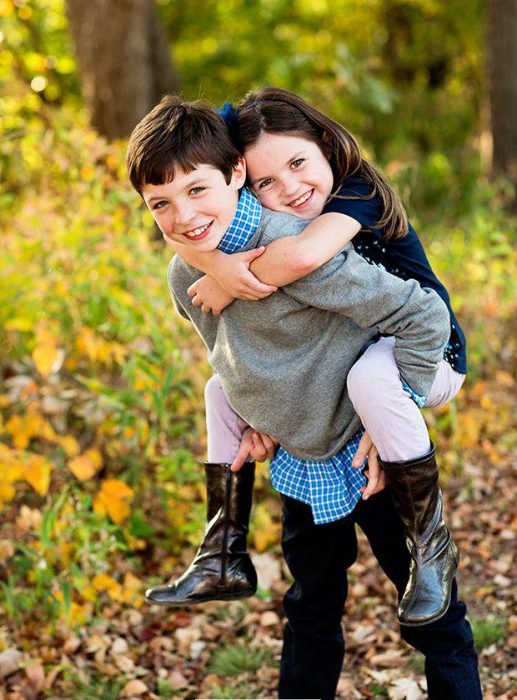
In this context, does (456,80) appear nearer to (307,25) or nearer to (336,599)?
(307,25)

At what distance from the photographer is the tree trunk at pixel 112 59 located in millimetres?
6547

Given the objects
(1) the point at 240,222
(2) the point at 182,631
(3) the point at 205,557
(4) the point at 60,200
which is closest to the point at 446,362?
(1) the point at 240,222

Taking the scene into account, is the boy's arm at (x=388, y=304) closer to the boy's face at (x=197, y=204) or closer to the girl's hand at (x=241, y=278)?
the girl's hand at (x=241, y=278)

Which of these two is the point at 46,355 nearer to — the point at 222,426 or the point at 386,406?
the point at 222,426

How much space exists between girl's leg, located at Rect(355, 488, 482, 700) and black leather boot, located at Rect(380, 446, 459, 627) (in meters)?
0.11

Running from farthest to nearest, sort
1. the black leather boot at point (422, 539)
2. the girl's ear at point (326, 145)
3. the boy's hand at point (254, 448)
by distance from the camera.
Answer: the boy's hand at point (254, 448) → the girl's ear at point (326, 145) → the black leather boot at point (422, 539)

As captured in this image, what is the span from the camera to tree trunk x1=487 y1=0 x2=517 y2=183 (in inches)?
307

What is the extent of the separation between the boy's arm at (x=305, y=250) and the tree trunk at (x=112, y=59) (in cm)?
492

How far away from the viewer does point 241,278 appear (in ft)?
6.77

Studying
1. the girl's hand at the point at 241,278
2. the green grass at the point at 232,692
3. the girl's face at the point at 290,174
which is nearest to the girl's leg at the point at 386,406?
the girl's hand at the point at 241,278

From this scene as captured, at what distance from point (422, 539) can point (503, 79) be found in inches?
266

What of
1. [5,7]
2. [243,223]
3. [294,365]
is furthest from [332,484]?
[5,7]

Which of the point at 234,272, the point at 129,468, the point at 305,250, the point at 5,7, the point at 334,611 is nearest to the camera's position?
the point at 305,250

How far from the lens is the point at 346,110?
1006cm
